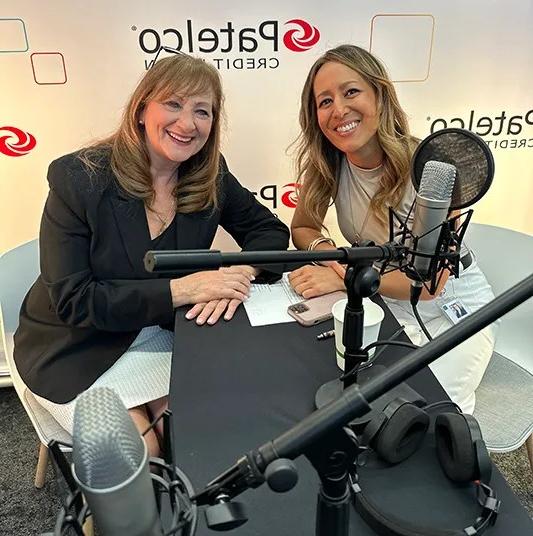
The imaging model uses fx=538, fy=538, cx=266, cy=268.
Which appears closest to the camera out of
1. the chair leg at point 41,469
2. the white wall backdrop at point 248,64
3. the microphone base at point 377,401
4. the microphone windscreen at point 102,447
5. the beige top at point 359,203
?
the microphone windscreen at point 102,447

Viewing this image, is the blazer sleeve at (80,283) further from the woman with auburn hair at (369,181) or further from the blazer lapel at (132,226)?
the woman with auburn hair at (369,181)

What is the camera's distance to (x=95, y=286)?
1.37 meters

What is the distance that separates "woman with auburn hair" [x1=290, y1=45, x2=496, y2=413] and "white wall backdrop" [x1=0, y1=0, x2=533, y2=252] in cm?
44

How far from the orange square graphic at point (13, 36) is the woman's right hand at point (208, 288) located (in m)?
1.07

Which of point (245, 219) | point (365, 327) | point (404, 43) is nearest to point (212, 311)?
point (365, 327)

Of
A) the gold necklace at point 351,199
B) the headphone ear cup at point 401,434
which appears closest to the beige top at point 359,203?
the gold necklace at point 351,199

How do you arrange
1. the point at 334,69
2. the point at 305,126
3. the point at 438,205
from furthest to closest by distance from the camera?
the point at 305,126
the point at 334,69
the point at 438,205

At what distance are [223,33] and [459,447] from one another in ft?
5.34

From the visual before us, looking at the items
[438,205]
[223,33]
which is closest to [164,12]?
[223,33]

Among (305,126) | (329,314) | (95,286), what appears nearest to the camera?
(329,314)

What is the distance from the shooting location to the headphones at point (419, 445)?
0.71 m

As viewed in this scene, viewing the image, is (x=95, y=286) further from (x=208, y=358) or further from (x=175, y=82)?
(x=175, y=82)

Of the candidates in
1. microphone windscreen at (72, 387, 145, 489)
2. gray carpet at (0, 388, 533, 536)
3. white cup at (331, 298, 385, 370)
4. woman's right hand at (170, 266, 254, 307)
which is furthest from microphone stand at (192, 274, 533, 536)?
gray carpet at (0, 388, 533, 536)

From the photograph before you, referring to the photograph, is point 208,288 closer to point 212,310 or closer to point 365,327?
point 212,310
